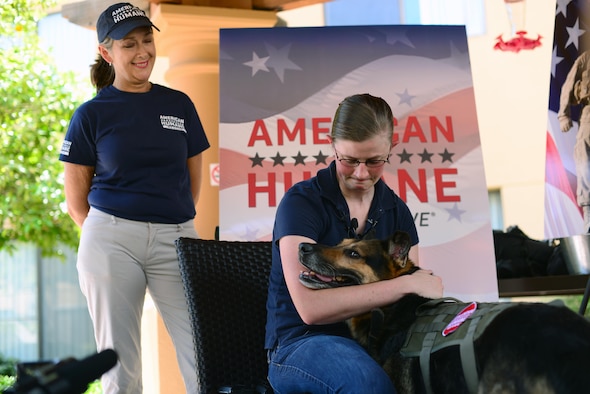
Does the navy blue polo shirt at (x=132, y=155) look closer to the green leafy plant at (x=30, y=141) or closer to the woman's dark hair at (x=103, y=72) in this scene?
the woman's dark hair at (x=103, y=72)

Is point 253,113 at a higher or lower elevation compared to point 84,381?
higher

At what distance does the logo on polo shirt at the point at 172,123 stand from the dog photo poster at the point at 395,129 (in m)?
0.80

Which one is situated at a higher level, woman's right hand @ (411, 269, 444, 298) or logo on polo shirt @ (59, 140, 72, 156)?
logo on polo shirt @ (59, 140, 72, 156)

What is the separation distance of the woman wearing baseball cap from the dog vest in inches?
38.6

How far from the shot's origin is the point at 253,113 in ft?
11.6

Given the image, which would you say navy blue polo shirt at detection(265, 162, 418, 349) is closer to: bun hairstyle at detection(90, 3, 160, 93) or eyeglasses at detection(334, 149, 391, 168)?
eyeglasses at detection(334, 149, 391, 168)

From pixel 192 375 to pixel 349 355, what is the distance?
0.91 m

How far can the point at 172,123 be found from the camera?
2.64 meters

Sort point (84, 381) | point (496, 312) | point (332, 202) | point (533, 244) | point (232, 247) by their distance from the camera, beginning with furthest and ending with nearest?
point (533, 244), point (232, 247), point (332, 202), point (496, 312), point (84, 381)

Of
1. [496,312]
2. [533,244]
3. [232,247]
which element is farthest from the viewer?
[533,244]

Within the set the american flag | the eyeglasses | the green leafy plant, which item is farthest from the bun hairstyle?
the green leafy plant

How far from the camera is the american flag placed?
4047 mm

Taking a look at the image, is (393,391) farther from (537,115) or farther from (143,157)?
(537,115)

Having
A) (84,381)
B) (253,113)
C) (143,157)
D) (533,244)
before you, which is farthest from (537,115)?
(84,381)
